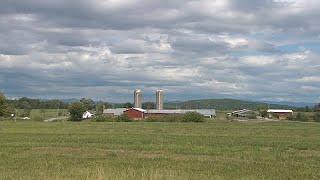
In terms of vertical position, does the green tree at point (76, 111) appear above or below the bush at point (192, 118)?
above

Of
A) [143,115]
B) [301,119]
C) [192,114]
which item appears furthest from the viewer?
[143,115]

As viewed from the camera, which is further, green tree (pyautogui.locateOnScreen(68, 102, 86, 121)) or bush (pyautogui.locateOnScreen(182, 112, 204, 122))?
green tree (pyautogui.locateOnScreen(68, 102, 86, 121))

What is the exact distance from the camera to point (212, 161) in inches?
1059

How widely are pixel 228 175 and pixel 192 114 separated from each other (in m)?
111

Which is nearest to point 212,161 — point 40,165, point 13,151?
point 40,165

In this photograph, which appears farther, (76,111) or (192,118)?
(76,111)

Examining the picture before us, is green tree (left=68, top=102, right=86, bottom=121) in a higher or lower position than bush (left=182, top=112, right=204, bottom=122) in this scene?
higher

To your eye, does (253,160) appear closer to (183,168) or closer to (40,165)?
(183,168)

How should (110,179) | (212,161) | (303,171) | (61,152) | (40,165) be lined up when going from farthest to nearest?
(61,152), (212,161), (40,165), (303,171), (110,179)

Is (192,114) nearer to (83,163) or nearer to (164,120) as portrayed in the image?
(164,120)

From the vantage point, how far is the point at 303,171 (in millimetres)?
22297

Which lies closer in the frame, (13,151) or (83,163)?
(83,163)

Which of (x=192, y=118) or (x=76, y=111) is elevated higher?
(x=76, y=111)

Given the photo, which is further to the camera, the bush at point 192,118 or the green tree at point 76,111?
the green tree at point 76,111
